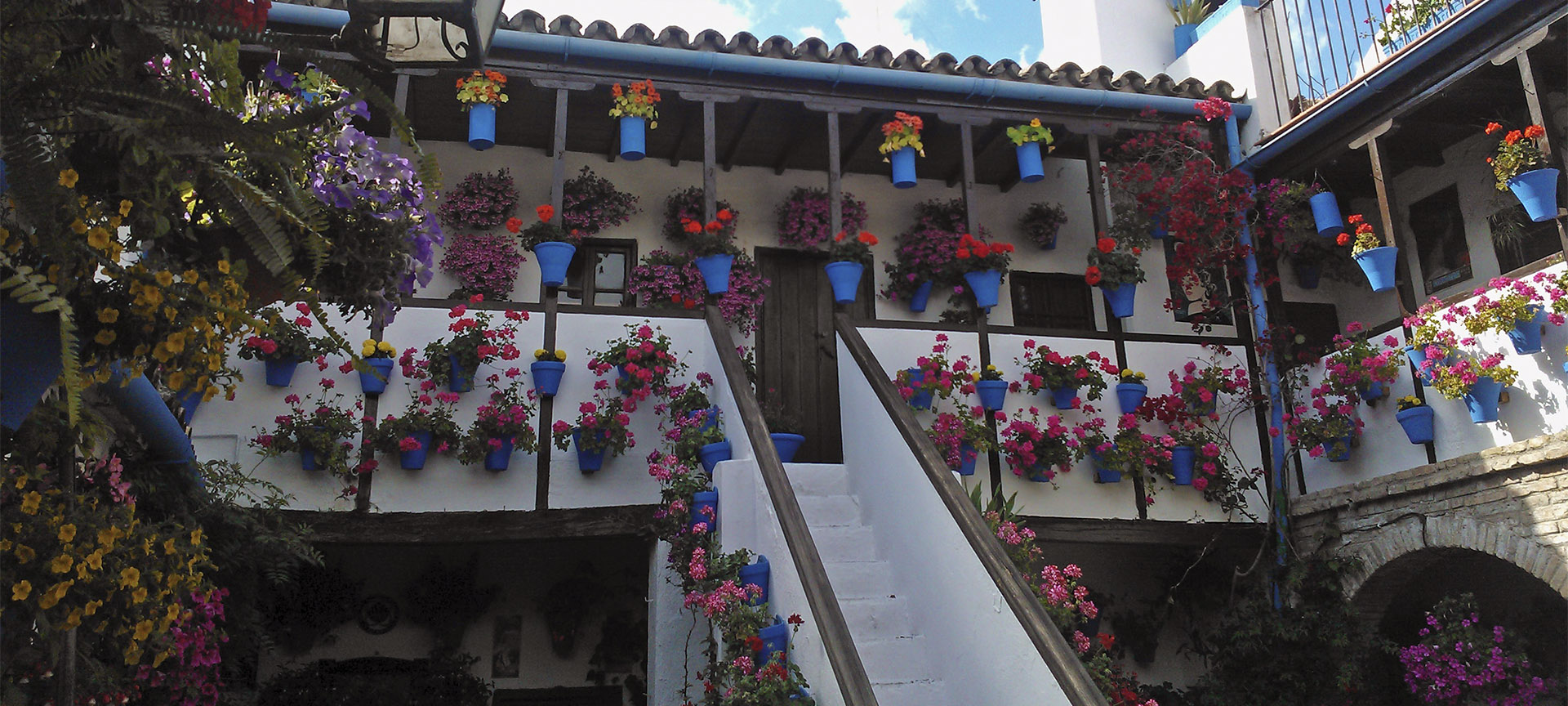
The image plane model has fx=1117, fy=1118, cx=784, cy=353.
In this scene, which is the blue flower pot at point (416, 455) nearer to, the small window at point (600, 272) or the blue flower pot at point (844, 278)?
the small window at point (600, 272)

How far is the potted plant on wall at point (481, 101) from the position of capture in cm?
726

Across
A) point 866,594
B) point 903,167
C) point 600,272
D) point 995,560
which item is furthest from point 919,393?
point 600,272

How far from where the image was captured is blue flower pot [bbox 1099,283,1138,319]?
8.22m

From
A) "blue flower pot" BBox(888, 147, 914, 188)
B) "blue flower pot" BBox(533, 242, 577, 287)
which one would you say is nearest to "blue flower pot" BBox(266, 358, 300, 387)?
"blue flower pot" BBox(533, 242, 577, 287)

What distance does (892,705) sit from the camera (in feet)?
17.1

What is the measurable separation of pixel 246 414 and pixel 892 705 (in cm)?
418

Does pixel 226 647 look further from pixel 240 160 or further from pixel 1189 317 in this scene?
pixel 1189 317

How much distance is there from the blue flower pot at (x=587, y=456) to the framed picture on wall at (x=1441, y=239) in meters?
6.64

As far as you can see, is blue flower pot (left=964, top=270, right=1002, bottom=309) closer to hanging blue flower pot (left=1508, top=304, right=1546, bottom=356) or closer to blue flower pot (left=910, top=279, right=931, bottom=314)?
blue flower pot (left=910, top=279, right=931, bottom=314)

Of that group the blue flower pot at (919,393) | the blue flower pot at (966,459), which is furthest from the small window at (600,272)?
the blue flower pot at (966,459)

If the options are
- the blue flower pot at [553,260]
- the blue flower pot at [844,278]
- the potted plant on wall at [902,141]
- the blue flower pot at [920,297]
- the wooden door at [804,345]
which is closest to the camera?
the blue flower pot at [553,260]

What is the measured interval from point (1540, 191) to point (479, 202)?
273 inches

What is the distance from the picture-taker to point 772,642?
5094 mm

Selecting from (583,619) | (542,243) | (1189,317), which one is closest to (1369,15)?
(1189,317)
